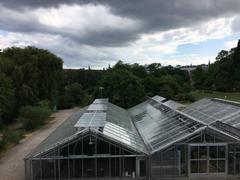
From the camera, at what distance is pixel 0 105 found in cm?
3653

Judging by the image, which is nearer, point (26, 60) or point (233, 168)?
point (233, 168)

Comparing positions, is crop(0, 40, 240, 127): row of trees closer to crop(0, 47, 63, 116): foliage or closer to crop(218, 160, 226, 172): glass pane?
crop(0, 47, 63, 116): foliage

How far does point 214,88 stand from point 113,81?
36822 mm

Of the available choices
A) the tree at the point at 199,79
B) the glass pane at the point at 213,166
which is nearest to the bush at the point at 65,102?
the tree at the point at 199,79

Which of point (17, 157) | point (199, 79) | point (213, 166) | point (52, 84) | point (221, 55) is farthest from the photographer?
point (199, 79)

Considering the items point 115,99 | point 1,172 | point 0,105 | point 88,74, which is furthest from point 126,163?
point 88,74

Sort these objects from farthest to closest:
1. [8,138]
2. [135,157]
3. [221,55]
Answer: [221,55]
[8,138]
[135,157]

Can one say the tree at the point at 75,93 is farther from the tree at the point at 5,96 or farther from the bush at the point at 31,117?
the bush at the point at 31,117

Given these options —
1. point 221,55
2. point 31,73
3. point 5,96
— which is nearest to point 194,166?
point 5,96

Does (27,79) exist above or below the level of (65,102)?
above

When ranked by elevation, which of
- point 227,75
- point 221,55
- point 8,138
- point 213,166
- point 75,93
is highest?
point 221,55

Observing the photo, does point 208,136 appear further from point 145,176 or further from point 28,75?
point 28,75

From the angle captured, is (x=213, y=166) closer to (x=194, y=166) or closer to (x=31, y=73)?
(x=194, y=166)

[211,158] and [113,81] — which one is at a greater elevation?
[113,81]
